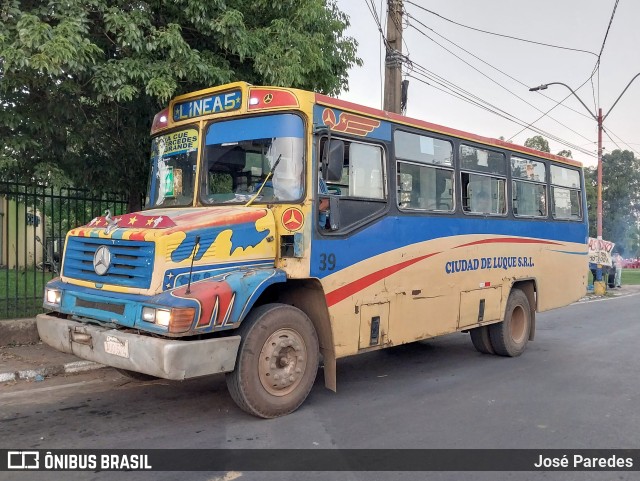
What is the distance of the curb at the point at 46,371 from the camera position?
6695 mm

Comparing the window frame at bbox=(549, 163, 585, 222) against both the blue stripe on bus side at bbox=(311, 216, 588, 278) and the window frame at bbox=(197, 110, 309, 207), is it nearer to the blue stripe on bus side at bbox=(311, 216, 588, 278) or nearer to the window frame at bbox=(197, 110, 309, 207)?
the blue stripe on bus side at bbox=(311, 216, 588, 278)

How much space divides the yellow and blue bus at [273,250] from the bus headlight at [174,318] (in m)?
0.01

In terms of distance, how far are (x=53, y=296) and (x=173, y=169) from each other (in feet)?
5.91

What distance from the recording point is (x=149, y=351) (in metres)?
4.50

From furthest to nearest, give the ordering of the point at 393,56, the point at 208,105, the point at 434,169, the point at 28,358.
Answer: the point at 393,56 → the point at 28,358 → the point at 434,169 → the point at 208,105

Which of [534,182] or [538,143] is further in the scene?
[538,143]

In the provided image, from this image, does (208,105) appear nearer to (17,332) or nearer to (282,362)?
(282,362)

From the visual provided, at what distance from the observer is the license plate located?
468 cm

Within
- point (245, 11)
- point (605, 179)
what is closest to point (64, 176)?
point (245, 11)

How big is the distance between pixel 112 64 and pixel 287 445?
5.03 m

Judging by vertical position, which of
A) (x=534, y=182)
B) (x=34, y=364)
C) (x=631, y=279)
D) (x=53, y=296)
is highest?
(x=534, y=182)

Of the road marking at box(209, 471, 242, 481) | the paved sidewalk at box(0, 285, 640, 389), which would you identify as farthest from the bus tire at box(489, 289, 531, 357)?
the paved sidewalk at box(0, 285, 640, 389)

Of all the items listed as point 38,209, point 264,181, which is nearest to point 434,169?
point 264,181

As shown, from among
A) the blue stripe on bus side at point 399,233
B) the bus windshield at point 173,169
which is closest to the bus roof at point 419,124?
the blue stripe on bus side at point 399,233
